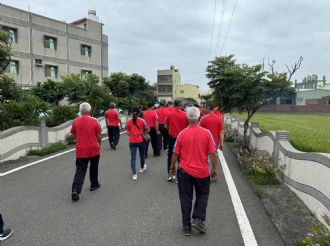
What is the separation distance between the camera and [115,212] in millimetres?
5465

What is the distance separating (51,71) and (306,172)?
103 feet

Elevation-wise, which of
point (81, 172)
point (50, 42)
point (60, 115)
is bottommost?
point (81, 172)

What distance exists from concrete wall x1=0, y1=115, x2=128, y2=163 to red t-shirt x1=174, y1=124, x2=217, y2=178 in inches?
265

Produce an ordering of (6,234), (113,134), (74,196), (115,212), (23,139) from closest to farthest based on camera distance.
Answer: (6,234), (115,212), (74,196), (23,139), (113,134)

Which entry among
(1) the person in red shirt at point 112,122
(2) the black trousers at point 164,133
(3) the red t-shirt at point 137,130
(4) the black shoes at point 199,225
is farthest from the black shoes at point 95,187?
(1) the person in red shirt at point 112,122

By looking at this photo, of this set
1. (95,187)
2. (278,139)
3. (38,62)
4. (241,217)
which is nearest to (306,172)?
(241,217)

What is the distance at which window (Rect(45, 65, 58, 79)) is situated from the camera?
32875 mm

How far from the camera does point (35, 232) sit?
15.1 ft

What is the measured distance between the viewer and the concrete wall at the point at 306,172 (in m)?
5.09

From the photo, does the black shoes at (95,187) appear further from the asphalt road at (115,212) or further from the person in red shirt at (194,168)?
the person in red shirt at (194,168)

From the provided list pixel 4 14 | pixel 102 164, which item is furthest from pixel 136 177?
pixel 4 14

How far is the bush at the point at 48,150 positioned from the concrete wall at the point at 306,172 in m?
7.34

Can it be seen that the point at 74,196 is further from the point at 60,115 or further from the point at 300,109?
the point at 300,109

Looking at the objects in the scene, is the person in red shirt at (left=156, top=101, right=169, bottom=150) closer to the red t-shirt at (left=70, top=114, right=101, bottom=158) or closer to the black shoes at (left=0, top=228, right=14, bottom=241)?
the red t-shirt at (left=70, top=114, right=101, bottom=158)
